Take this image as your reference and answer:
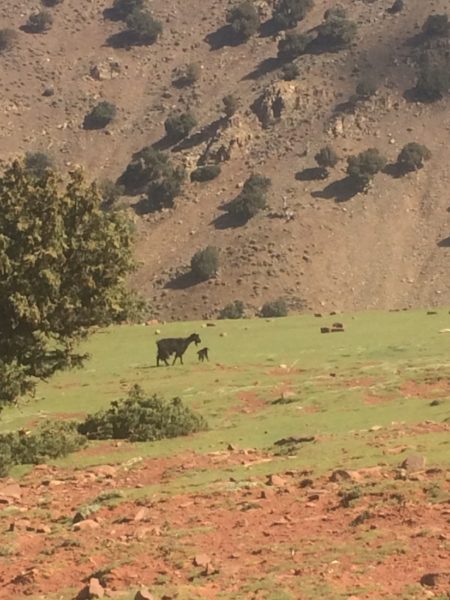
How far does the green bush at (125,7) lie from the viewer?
133 metres

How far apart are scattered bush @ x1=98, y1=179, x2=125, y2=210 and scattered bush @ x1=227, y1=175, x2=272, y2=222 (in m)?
10.6

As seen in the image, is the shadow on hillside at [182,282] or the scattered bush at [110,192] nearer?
the shadow on hillside at [182,282]

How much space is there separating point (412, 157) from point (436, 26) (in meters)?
22.0

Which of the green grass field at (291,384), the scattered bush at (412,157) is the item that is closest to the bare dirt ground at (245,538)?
the green grass field at (291,384)

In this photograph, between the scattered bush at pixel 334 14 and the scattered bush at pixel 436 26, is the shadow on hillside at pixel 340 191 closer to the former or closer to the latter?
the scattered bush at pixel 436 26

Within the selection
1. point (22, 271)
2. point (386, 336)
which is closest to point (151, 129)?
point (386, 336)

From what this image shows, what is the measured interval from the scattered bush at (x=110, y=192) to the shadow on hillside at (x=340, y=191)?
713 inches

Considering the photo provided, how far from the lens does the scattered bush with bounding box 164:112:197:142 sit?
108375 mm

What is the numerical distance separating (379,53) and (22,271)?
3857 inches

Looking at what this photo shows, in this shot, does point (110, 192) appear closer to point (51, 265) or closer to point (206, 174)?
point (206, 174)

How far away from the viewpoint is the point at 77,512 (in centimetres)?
1575

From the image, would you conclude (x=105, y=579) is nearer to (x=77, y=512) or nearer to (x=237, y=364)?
(x=77, y=512)

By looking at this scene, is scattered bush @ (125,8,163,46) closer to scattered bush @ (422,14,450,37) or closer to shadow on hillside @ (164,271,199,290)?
scattered bush @ (422,14,450,37)

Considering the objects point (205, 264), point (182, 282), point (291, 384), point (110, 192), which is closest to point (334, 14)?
point (110, 192)
